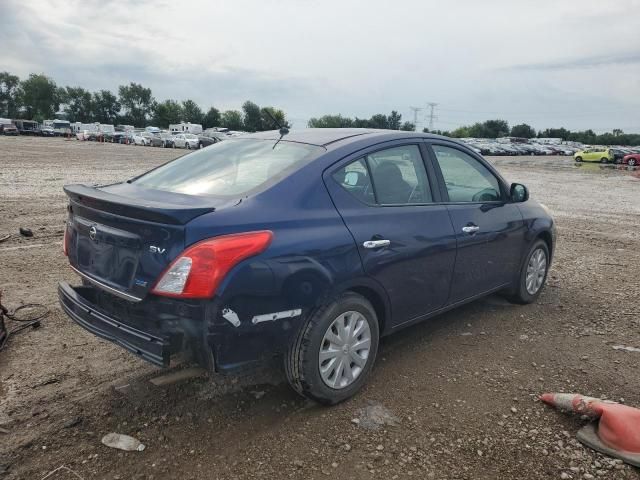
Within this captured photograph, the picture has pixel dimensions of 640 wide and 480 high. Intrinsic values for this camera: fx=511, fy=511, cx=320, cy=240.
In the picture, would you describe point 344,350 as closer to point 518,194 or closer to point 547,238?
point 518,194

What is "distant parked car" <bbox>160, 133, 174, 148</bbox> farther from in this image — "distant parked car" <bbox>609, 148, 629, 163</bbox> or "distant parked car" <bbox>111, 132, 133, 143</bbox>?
"distant parked car" <bbox>609, 148, 629, 163</bbox>

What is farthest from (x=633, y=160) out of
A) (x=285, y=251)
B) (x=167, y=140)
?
(x=285, y=251)

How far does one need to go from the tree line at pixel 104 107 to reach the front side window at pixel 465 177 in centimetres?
8806

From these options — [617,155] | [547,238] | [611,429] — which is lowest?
[611,429]

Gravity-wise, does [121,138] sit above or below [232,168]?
above

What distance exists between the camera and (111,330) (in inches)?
115

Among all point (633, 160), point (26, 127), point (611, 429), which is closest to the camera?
point (611, 429)

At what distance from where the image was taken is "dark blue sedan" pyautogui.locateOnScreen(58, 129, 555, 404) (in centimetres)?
266

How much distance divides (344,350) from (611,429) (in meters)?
1.59

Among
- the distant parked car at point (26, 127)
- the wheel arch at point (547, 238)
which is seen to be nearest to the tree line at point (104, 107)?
the distant parked car at point (26, 127)

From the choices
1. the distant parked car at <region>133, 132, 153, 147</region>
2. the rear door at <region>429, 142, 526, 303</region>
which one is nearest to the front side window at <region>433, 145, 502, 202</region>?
the rear door at <region>429, 142, 526, 303</region>

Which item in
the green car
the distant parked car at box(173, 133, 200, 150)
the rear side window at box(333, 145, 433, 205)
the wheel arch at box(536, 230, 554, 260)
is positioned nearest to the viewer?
the rear side window at box(333, 145, 433, 205)

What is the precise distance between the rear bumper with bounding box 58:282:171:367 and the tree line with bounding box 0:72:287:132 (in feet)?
293

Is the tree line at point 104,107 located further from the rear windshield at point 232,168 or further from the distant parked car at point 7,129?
the rear windshield at point 232,168
